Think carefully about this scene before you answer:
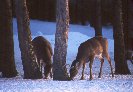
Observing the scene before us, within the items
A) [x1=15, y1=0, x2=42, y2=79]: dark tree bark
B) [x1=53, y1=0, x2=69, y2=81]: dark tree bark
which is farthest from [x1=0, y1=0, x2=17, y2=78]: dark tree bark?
[x1=53, y1=0, x2=69, y2=81]: dark tree bark

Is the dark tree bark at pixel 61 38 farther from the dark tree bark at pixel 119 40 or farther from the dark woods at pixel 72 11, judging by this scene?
the dark woods at pixel 72 11

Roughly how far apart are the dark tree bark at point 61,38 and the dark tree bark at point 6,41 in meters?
3.20

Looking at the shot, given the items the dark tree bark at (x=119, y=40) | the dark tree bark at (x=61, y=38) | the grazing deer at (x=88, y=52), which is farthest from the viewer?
the dark tree bark at (x=119, y=40)

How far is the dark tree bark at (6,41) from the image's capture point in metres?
18.8

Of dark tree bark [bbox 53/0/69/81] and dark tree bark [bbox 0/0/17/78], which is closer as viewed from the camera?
dark tree bark [bbox 53/0/69/81]

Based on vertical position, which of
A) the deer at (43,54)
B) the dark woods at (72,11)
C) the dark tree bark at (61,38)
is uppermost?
the dark tree bark at (61,38)

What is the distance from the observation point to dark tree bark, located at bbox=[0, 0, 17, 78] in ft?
61.6

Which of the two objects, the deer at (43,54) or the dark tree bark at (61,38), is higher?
the dark tree bark at (61,38)

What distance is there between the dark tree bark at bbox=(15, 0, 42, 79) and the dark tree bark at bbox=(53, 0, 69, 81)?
134cm

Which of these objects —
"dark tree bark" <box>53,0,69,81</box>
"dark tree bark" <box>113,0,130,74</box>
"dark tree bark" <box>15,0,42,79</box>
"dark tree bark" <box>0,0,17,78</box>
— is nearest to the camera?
"dark tree bark" <box>53,0,69,81</box>

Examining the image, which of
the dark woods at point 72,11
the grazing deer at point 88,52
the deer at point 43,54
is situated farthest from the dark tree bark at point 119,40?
the dark woods at point 72,11

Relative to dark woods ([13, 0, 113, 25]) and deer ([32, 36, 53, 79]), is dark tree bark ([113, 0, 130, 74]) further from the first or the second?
dark woods ([13, 0, 113, 25])

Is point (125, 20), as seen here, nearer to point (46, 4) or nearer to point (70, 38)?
point (70, 38)

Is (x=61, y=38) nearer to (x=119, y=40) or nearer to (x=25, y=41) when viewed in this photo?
(x=25, y=41)
